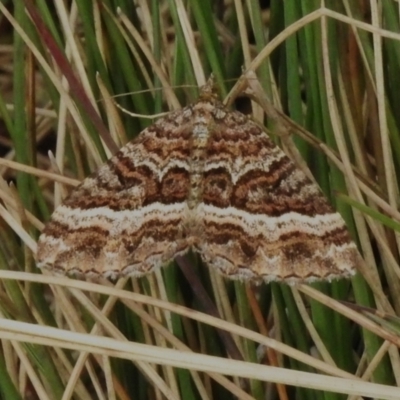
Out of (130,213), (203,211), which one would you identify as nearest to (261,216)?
(203,211)

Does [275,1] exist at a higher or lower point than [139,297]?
higher

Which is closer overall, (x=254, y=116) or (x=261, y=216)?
(x=261, y=216)

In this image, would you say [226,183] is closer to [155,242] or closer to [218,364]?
[155,242]

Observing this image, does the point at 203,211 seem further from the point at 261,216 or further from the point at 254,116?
the point at 254,116

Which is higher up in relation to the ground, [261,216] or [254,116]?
[254,116]

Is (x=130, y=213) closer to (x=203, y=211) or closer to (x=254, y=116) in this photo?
(x=203, y=211)

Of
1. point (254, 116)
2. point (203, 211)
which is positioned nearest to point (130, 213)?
point (203, 211)

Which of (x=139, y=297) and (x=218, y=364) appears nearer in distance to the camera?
(x=218, y=364)

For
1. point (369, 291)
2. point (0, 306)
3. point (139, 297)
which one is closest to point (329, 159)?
point (369, 291)
